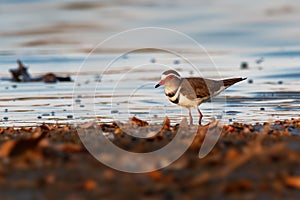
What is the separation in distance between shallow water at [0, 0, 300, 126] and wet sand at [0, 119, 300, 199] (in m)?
4.53

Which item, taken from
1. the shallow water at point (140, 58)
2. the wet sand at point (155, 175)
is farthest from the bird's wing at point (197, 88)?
the wet sand at point (155, 175)

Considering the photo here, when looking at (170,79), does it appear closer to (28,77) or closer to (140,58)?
(28,77)

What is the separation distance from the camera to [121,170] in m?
5.25

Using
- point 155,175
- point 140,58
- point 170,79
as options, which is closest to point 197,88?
point 170,79

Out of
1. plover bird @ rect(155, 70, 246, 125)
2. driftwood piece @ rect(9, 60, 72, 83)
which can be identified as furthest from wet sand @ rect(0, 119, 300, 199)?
driftwood piece @ rect(9, 60, 72, 83)

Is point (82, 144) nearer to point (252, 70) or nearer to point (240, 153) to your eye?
point (240, 153)

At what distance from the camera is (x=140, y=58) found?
17219mm

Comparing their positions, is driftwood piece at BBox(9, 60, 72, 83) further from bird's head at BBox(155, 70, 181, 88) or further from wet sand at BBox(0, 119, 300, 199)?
wet sand at BBox(0, 119, 300, 199)

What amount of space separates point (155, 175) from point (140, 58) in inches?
483

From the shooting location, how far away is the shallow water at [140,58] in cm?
1120

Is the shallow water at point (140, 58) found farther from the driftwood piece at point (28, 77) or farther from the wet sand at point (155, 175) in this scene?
the wet sand at point (155, 175)

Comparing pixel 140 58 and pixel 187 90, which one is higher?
pixel 140 58

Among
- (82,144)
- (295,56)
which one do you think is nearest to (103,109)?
(82,144)

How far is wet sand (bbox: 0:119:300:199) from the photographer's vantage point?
4703mm
